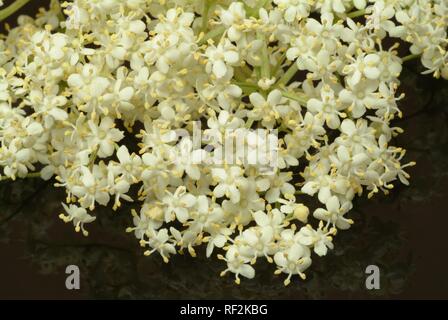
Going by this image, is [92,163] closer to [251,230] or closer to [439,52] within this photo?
[251,230]

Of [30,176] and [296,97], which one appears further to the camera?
[30,176]

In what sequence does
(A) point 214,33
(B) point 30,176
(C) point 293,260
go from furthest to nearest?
1. (B) point 30,176
2. (A) point 214,33
3. (C) point 293,260

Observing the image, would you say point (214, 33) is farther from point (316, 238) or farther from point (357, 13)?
point (316, 238)

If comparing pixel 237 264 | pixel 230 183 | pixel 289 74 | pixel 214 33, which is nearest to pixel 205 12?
pixel 214 33

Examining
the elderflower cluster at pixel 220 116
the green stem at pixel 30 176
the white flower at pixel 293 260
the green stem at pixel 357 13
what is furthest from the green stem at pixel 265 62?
the green stem at pixel 30 176

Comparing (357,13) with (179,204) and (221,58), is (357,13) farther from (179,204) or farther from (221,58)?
(179,204)

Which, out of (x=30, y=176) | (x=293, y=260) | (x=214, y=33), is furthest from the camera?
(x=30, y=176)

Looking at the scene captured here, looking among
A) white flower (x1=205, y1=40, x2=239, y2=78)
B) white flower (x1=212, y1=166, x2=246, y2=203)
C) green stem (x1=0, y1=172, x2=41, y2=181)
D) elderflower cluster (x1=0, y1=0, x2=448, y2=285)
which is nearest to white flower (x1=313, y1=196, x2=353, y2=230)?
elderflower cluster (x1=0, y1=0, x2=448, y2=285)

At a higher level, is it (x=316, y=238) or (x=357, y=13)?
(x=357, y=13)

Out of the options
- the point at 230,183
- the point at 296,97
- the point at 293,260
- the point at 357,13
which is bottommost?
the point at 293,260

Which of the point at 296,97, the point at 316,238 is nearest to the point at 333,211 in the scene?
the point at 316,238

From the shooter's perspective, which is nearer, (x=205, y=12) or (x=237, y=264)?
(x=237, y=264)
